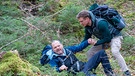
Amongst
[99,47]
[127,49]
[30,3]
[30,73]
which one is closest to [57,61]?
[99,47]

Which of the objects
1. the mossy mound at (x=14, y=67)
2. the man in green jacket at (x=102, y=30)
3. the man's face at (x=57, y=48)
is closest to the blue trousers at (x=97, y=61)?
the man in green jacket at (x=102, y=30)

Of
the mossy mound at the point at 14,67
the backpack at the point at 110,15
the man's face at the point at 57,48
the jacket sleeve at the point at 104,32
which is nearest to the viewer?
the mossy mound at the point at 14,67

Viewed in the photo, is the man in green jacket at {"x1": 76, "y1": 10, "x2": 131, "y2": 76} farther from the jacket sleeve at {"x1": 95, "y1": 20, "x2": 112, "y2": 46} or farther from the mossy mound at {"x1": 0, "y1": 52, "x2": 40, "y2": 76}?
the mossy mound at {"x1": 0, "y1": 52, "x2": 40, "y2": 76}

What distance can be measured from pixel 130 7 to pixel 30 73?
7460mm

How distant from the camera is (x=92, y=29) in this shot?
5742 millimetres

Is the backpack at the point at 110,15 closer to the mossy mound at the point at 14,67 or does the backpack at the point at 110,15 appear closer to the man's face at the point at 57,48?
the man's face at the point at 57,48

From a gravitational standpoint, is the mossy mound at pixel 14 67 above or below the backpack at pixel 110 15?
below

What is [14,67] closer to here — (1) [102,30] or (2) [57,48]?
(2) [57,48]

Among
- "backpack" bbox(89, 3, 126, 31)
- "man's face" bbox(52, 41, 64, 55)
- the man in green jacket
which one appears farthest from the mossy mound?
"backpack" bbox(89, 3, 126, 31)

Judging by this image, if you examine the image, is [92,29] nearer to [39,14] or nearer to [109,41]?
[109,41]

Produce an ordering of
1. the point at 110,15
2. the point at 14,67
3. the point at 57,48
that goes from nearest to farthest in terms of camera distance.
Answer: the point at 14,67, the point at 110,15, the point at 57,48

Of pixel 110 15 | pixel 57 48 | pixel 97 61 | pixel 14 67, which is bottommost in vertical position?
pixel 97 61

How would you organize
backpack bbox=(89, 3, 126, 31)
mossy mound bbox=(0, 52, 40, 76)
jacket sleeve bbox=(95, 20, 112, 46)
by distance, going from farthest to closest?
1. backpack bbox=(89, 3, 126, 31)
2. jacket sleeve bbox=(95, 20, 112, 46)
3. mossy mound bbox=(0, 52, 40, 76)

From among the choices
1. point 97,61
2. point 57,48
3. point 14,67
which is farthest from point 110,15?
point 14,67
